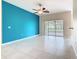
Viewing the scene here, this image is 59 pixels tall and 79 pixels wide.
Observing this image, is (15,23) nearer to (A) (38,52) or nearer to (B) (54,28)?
(A) (38,52)

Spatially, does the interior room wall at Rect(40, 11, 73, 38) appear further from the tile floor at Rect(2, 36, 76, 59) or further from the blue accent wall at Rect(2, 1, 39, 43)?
the tile floor at Rect(2, 36, 76, 59)

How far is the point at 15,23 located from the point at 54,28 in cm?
509

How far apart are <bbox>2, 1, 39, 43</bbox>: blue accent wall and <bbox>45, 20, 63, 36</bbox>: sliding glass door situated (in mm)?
1814

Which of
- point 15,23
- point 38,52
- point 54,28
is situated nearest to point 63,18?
point 54,28

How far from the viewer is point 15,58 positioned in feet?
11.2

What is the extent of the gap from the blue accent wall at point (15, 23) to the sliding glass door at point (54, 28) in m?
1.81

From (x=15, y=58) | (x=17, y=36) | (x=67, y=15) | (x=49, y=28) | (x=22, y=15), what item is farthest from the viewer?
(x=49, y=28)

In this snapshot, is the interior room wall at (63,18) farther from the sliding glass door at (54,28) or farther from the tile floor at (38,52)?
the tile floor at (38,52)

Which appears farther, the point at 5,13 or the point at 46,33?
the point at 46,33

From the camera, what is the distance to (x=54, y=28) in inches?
444

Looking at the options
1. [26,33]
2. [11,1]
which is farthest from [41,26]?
[11,1]

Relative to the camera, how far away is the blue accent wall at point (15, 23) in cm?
652

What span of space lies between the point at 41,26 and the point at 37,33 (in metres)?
1.00

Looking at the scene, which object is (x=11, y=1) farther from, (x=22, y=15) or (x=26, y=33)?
(x=26, y=33)
